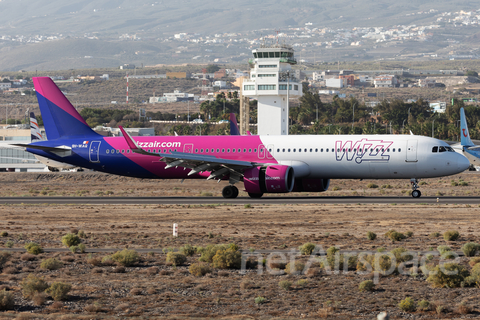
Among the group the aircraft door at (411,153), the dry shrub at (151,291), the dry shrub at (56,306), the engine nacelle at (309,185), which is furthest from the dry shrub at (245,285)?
the engine nacelle at (309,185)

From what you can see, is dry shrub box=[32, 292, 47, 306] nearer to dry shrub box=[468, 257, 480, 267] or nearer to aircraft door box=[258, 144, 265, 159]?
dry shrub box=[468, 257, 480, 267]

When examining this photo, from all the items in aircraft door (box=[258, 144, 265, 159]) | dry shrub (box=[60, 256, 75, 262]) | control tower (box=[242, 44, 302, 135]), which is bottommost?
dry shrub (box=[60, 256, 75, 262])

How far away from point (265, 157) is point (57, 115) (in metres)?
17.2

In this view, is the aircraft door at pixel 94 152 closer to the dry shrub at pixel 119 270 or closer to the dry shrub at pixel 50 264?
the dry shrub at pixel 50 264

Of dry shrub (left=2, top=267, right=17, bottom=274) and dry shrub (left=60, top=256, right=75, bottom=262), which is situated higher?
dry shrub (left=60, top=256, right=75, bottom=262)

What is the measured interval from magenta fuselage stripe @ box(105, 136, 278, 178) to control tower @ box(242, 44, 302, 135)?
49.2 m

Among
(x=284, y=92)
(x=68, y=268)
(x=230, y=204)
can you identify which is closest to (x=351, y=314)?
(x=68, y=268)

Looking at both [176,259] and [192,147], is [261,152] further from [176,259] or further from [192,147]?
[176,259]

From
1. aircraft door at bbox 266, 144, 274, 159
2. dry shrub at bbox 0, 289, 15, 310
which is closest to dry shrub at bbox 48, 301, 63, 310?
dry shrub at bbox 0, 289, 15, 310

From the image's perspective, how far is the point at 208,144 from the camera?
46000 millimetres

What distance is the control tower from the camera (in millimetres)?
96250

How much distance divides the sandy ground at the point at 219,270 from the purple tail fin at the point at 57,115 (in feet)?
33.9

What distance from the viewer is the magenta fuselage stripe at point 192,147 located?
44312 mm

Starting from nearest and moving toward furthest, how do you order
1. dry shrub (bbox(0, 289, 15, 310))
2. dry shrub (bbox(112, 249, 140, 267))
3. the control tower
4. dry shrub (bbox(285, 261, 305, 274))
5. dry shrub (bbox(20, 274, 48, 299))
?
1. dry shrub (bbox(0, 289, 15, 310))
2. dry shrub (bbox(20, 274, 48, 299))
3. dry shrub (bbox(285, 261, 305, 274))
4. dry shrub (bbox(112, 249, 140, 267))
5. the control tower
